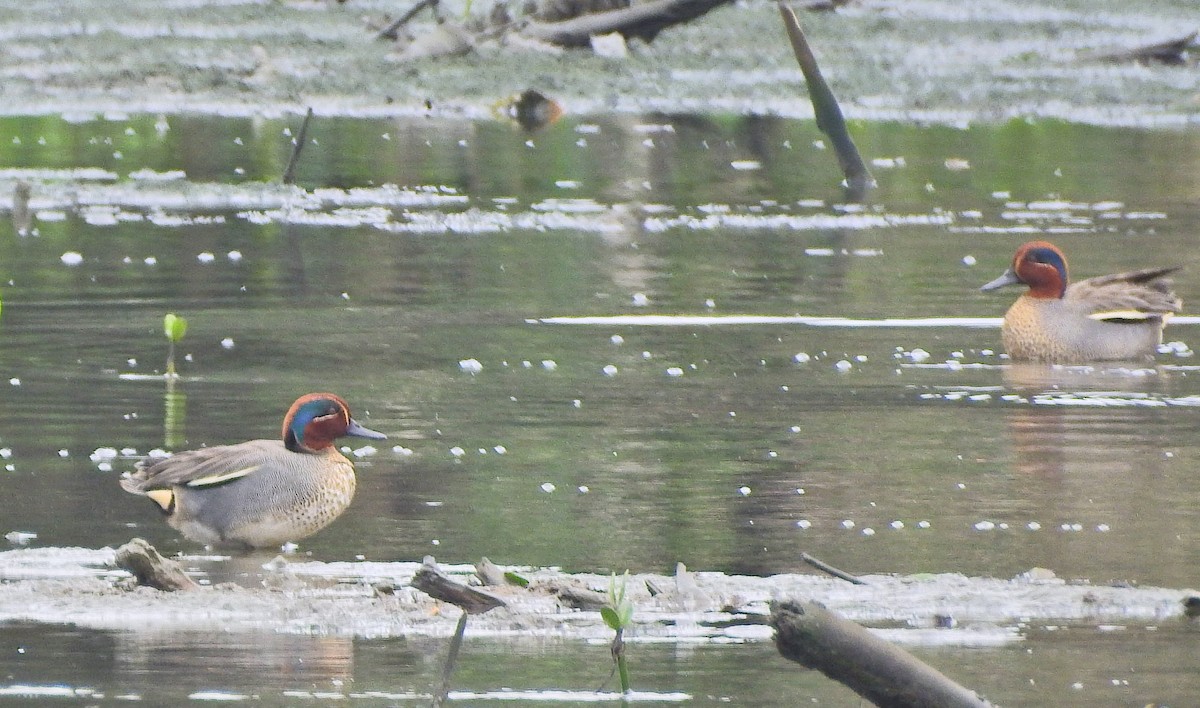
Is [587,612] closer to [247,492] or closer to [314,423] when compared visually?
[247,492]

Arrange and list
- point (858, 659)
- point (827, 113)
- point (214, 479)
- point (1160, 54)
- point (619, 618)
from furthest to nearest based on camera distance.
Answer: point (1160, 54) < point (827, 113) < point (214, 479) < point (619, 618) < point (858, 659)

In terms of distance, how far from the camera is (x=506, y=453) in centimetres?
1088

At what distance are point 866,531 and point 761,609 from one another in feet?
4.71

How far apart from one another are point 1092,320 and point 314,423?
5.78 m

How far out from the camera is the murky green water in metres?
7.63

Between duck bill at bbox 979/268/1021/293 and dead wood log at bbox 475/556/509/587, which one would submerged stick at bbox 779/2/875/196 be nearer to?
duck bill at bbox 979/268/1021/293

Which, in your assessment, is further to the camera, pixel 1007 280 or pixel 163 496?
pixel 1007 280

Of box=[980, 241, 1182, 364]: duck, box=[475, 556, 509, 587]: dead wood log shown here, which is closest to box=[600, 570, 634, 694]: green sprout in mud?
box=[475, 556, 509, 587]: dead wood log

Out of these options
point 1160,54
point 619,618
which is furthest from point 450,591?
point 1160,54

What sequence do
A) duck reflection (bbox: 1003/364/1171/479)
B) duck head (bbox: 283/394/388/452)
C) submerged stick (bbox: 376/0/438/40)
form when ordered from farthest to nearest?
submerged stick (bbox: 376/0/438/40) < duck reflection (bbox: 1003/364/1171/479) < duck head (bbox: 283/394/388/452)

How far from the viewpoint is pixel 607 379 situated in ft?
41.8

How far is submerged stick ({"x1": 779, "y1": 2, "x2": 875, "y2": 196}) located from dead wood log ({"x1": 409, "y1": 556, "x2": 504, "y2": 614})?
1137 cm

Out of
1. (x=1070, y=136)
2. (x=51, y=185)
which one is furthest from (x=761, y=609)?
(x=1070, y=136)

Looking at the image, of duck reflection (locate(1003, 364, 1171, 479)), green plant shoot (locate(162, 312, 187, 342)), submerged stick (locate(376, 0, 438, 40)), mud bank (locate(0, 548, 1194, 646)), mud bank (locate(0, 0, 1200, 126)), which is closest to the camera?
mud bank (locate(0, 548, 1194, 646))
